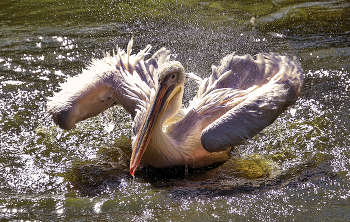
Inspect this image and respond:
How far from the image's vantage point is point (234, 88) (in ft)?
14.7

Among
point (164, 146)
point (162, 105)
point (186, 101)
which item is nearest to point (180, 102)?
point (162, 105)

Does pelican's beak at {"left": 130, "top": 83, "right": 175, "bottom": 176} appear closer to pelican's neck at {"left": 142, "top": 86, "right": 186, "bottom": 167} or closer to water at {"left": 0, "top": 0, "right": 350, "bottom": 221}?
pelican's neck at {"left": 142, "top": 86, "right": 186, "bottom": 167}

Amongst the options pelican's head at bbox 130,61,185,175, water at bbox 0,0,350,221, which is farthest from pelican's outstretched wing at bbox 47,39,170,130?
water at bbox 0,0,350,221

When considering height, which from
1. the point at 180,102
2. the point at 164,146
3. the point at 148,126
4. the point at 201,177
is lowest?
the point at 201,177

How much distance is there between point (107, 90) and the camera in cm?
459

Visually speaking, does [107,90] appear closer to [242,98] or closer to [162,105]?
[162,105]

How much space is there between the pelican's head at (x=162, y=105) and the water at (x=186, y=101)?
0.30 metres

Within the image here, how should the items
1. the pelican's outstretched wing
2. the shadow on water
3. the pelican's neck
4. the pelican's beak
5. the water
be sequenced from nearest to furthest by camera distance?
1. the water
2. the shadow on water
3. the pelican's beak
4. the pelican's neck
5. the pelican's outstretched wing

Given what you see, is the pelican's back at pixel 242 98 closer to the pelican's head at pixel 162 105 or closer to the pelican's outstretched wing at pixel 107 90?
the pelican's head at pixel 162 105

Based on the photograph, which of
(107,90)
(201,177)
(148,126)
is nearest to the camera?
(148,126)

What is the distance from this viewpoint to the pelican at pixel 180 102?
387 cm

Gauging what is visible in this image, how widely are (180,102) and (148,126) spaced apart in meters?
0.48

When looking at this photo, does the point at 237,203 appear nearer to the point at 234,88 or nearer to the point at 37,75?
the point at 234,88

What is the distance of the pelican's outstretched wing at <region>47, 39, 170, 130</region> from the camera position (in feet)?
14.4
